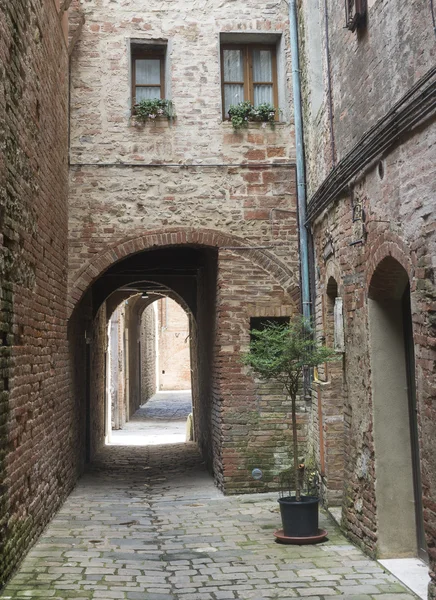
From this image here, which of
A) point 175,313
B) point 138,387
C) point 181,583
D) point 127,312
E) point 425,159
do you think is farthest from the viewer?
point 175,313

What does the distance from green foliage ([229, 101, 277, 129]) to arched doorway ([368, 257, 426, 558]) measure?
4.16 m

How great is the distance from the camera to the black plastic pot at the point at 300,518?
620 centimetres

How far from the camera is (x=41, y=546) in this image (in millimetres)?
6211

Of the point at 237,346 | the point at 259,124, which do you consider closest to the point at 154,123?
the point at 259,124

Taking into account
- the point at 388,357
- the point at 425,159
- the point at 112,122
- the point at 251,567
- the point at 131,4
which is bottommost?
the point at 251,567

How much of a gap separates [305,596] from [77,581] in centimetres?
180

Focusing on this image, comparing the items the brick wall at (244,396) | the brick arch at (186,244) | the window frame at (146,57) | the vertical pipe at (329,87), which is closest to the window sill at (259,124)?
the window frame at (146,57)

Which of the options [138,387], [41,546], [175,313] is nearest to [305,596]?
[41,546]

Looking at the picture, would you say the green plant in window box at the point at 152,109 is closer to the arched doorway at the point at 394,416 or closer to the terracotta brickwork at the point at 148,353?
the arched doorway at the point at 394,416

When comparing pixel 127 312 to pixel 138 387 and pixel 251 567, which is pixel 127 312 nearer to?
pixel 138 387

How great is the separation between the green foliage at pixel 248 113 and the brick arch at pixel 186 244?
1560 mm

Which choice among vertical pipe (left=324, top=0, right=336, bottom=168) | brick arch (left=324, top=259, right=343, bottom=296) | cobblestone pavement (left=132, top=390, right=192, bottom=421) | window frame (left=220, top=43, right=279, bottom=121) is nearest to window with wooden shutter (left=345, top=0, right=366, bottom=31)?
vertical pipe (left=324, top=0, right=336, bottom=168)

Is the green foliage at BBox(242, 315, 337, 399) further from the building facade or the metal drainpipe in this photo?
the metal drainpipe

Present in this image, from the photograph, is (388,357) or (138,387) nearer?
(388,357)
